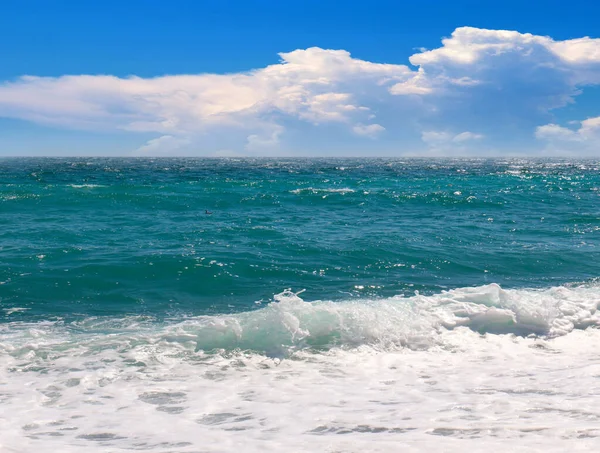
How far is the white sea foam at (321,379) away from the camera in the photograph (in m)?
5.38

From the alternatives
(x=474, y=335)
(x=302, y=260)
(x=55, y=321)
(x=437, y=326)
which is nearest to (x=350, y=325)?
(x=437, y=326)

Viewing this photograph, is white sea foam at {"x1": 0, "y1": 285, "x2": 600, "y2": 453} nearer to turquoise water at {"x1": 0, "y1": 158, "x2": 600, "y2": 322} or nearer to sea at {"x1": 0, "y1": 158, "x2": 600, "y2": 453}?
sea at {"x1": 0, "y1": 158, "x2": 600, "y2": 453}

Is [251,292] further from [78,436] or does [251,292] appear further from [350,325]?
[78,436]

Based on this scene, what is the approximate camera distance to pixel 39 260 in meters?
15.4

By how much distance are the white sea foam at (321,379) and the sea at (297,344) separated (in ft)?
0.12

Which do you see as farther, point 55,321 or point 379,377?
point 55,321

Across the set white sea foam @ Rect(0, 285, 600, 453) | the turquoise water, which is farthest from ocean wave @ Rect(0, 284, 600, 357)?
the turquoise water


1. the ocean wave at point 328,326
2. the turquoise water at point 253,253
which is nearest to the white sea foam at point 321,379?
the ocean wave at point 328,326

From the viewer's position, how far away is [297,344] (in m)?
8.84

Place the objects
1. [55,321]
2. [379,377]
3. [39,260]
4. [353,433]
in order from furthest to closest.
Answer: [39,260] → [55,321] → [379,377] → [353,433]

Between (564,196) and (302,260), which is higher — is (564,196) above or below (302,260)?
above

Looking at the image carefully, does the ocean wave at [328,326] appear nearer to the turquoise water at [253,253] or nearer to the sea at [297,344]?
the sea at [297,344]

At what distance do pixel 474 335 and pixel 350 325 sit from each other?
2.45 m

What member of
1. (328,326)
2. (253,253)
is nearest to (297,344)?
(328,326)
